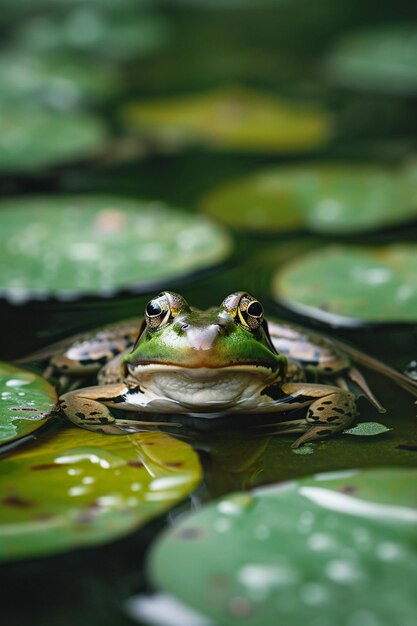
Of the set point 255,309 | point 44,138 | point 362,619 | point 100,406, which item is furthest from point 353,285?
point 44,138

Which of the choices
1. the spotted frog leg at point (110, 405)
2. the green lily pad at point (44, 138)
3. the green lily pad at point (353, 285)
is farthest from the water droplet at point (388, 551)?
the green lily pad at point (44, 138)

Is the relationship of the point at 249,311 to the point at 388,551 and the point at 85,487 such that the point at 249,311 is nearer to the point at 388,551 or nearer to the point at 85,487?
the point at 85,487

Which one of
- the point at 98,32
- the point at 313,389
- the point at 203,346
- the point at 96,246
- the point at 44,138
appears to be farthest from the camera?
the point at 98,32

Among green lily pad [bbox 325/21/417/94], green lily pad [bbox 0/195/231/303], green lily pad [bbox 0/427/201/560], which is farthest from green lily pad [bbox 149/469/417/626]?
green lily pad [bbox 325/21/417/94]

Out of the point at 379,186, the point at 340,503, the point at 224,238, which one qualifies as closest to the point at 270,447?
the point at 340,503

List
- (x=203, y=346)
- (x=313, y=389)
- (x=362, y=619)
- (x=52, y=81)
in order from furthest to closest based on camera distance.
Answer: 1. (x=52, y=81)
2. (x=313, y=389)
3. (x=203, y=346)
4. (x=362, y=619)

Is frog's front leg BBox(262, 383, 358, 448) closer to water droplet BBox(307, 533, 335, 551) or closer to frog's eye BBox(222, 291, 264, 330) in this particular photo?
frog's eye BBox(222, 291, 264, 330)

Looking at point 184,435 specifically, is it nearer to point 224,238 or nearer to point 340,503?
point 340,503
